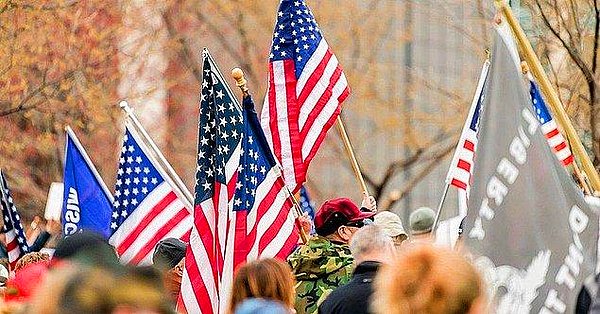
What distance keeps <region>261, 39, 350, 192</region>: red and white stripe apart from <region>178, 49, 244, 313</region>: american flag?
41.9 inches

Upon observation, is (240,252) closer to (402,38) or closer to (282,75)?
(282,75)

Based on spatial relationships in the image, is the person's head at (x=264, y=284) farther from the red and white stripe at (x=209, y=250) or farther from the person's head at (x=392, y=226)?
the person's head at (x=392, y=226)

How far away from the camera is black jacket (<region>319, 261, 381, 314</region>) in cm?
724

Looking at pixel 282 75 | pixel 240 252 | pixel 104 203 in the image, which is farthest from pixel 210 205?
pixel 104 203

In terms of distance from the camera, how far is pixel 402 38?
90.5ft

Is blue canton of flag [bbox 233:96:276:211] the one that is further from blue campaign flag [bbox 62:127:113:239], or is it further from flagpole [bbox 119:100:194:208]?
blue campaign flag [bbox 62:127:113:239]

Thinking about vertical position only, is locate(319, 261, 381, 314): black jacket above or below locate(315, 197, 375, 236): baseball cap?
below

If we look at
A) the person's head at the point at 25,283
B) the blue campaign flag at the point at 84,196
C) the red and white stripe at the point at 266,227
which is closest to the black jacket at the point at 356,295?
the person's head at the point at 25,283

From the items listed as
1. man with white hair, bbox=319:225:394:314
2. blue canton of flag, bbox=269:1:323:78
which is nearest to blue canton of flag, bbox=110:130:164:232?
blue canton of flag, bbox=269:1:323:78

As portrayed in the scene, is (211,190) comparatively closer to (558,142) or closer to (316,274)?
(316,274)

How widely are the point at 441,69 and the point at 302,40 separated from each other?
20.2 m

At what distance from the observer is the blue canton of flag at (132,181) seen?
491 inches

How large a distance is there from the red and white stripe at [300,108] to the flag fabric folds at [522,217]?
4293mm

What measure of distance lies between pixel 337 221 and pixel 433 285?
4321 millimetres
